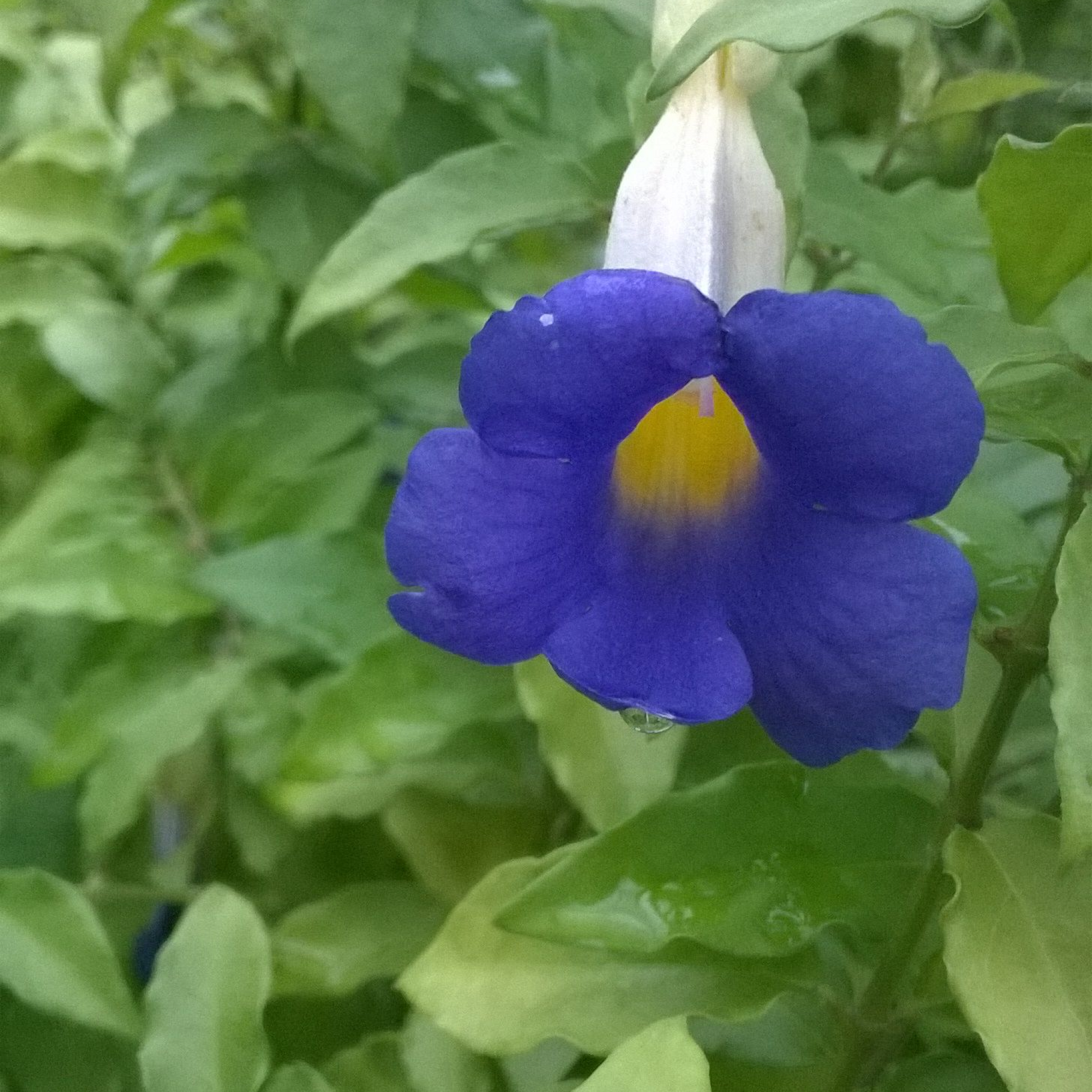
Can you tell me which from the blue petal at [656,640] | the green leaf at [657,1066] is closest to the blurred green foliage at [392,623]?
the green leaf at [657,1066]

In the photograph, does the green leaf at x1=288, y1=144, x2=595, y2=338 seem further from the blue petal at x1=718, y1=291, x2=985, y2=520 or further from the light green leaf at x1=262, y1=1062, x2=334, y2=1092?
the light green leaf at x1=262, y1=1062, x2=334, y2=1092

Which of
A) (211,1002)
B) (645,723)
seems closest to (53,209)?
(211,1002)

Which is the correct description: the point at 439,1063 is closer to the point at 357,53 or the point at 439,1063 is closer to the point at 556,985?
the point at 556,985

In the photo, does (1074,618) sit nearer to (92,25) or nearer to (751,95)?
(751,95)

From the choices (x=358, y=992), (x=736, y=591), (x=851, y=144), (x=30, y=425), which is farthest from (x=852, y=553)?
(x=30, y=425)

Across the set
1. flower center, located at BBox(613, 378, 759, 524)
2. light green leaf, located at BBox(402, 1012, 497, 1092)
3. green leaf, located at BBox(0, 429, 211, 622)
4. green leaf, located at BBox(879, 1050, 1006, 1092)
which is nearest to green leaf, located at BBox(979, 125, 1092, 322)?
flower center, located at BBox(613, 378, 759, 524)

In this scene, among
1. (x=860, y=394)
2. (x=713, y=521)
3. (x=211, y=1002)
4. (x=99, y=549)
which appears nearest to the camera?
(x=860, y=394)
